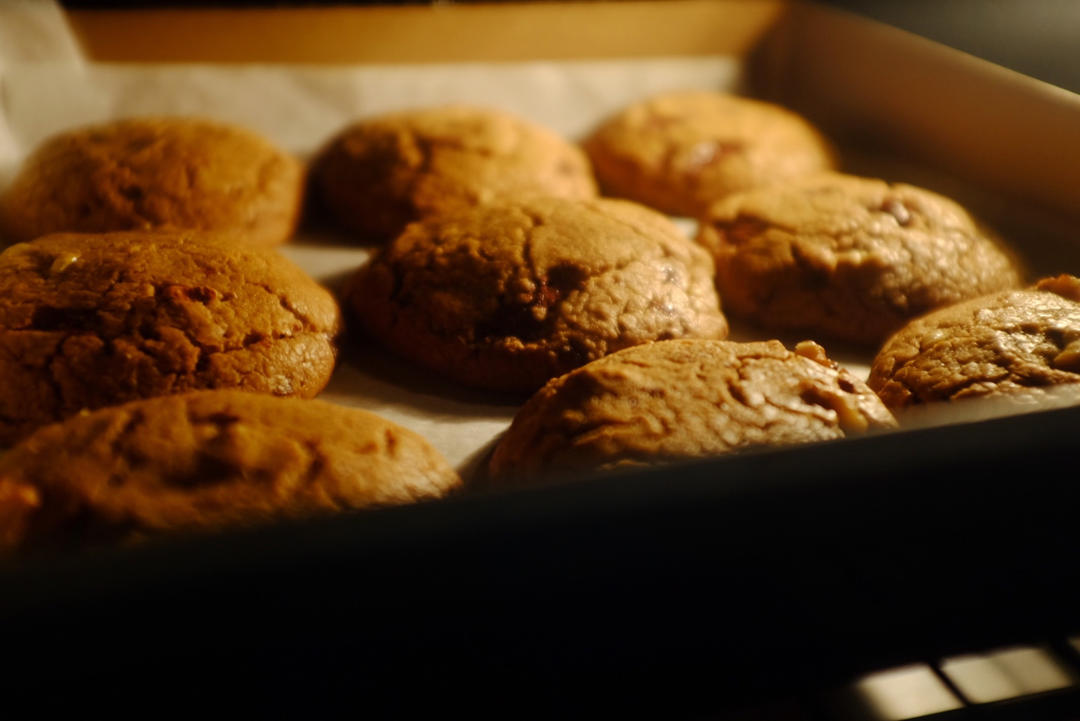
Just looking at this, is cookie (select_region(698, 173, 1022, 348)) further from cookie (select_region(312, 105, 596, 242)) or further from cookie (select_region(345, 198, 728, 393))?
cookie (select_region(312, 105, 596, 242))

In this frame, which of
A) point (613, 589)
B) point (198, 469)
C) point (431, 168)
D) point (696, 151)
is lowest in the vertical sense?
point (198, 469)

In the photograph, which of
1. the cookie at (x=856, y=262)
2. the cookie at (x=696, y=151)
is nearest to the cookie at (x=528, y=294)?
the cookie at (x=856, y=262)

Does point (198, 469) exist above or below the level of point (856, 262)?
below

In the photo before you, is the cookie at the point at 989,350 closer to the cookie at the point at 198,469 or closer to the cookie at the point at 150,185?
the cookie at the point at 198,469

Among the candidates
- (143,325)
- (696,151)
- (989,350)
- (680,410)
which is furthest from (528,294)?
(696,151)

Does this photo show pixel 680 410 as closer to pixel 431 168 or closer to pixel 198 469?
pixel 198 469

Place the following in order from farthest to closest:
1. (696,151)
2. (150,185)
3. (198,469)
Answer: (696,151) < (150,185) < (198,469)

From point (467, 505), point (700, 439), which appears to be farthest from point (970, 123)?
point (467, 505)

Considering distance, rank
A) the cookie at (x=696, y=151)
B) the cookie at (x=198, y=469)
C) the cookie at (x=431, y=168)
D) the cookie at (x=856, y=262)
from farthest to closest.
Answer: the cookie at (x=696, y=151)
the cookie at (x=431, y=168)
the cookie at (x=856, y=262)
the cookie at (x=198, y=469)
